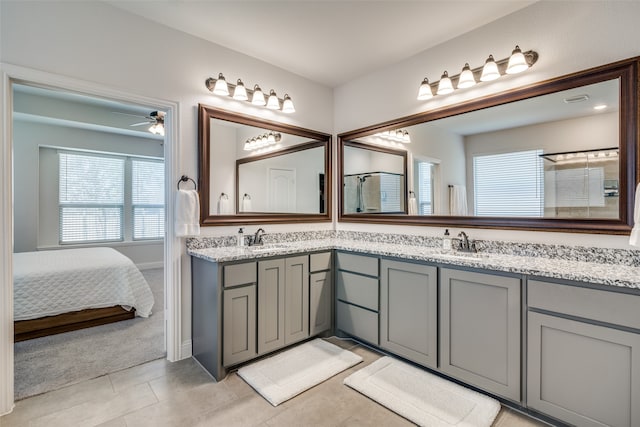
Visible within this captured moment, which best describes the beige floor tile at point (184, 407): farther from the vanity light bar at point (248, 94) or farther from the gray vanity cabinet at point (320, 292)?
the vanity light bar at point (248, 94)

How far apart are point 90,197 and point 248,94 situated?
431 centimetres

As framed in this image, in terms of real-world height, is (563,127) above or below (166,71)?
below

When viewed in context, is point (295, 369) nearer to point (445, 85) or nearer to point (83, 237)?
point (445, 85)

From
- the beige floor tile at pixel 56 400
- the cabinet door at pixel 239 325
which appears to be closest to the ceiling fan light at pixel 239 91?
the cabinet door at pixel 239 325

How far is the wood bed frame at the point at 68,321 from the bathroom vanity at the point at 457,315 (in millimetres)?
1437

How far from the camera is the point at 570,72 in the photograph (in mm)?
2006

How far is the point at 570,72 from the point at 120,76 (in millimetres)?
3062

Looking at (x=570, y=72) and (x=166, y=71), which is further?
(x=166, y=71)

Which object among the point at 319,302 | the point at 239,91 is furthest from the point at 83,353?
the point at 239,91

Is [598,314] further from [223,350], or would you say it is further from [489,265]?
[223,350]

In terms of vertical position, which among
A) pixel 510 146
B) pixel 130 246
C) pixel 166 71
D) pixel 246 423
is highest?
pixel 166 71

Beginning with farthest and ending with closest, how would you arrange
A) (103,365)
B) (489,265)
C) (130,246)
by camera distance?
(130,246), (103,365), (489,265)

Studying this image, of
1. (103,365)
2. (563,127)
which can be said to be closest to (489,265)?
(563,127)

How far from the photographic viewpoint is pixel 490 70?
7.36ft
